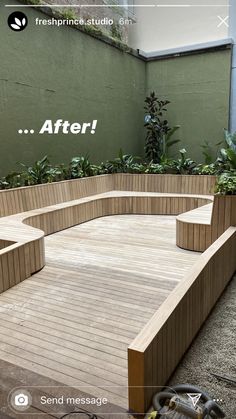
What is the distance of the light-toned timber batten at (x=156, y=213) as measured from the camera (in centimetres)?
154

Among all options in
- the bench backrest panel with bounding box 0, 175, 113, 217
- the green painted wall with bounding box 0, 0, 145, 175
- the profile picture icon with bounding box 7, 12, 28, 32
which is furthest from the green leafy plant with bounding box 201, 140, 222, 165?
the profile picture icon with bounding box 7, 12, 28, 32

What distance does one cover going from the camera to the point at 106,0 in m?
8.23

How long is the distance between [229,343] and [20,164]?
4997mm

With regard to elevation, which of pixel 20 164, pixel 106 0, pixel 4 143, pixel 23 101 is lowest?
pixel 20 164

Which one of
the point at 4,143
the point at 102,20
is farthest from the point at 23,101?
the point at 102,20

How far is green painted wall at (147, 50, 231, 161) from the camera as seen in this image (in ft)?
27.8

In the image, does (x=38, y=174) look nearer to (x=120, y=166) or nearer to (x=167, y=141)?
(x=120, y=166)

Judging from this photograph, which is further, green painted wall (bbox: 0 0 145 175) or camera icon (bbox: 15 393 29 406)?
green painted wall (bbox: 0 0 145 175)

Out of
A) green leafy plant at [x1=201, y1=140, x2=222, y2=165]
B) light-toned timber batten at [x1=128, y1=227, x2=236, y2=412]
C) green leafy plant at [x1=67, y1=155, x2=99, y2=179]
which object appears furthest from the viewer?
green leafy plant at [x1=201, y1=140, x2=222, y2=165]

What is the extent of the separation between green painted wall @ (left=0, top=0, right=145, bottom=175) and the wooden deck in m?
2.68

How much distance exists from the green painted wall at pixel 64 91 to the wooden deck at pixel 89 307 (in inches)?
105

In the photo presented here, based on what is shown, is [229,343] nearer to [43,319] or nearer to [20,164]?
[43,319]

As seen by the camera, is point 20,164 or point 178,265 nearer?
point 178,265

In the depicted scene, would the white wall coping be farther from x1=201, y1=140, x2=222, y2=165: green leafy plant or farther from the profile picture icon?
the profile picture icon
